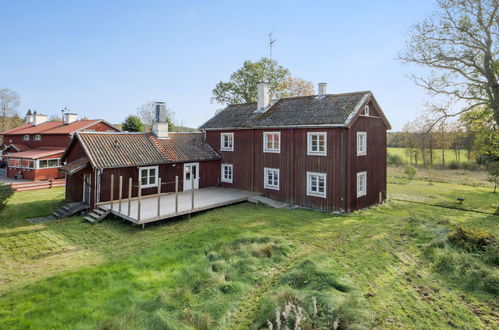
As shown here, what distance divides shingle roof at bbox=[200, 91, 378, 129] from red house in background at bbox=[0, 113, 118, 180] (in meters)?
18.2

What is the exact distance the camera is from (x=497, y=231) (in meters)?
14.0

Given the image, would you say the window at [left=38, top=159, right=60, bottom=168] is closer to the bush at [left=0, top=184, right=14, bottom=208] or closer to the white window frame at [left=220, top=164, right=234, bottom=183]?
the bush at [left=0, top=184, right=14, bottom=208]

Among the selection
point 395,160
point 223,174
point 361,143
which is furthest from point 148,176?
point 395,160

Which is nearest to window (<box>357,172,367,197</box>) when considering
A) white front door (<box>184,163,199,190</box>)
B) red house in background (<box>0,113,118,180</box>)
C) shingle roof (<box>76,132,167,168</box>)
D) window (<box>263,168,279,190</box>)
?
window (<box>263,168,279,190</box>)

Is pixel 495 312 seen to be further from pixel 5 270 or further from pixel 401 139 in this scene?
pixel 401 139

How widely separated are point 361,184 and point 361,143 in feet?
8.78

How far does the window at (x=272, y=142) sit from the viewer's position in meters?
20.2

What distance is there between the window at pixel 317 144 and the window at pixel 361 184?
2.87 m

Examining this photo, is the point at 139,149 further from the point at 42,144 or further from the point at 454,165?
the point at 454,165

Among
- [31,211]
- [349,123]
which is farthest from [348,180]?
[31,211]

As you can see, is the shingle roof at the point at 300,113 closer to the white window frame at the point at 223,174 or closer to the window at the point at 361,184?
the white window frame at the point at 223,174

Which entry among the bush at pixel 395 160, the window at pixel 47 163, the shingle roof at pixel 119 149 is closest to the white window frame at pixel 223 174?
the shingle roof at pixel 119 149

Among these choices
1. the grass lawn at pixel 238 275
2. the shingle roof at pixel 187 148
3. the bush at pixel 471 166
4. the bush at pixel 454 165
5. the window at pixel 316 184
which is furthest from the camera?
the bush at pixel 454 165

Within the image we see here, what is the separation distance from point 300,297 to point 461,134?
20.1 m
